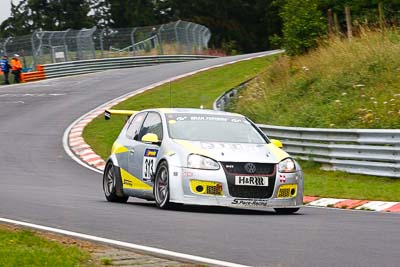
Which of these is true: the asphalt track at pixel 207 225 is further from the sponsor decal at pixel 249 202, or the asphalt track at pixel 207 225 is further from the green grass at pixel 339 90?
the green grass at pixel 339 90

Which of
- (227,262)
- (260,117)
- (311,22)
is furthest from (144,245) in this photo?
(311,22)

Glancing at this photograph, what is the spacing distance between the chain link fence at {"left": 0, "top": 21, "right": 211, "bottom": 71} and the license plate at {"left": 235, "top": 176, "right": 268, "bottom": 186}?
129 feet

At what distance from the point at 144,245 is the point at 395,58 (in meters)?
17.6

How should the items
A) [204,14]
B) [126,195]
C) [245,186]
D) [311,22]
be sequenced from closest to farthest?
[245,186]
[126,195]
[311,22]
[204,14]

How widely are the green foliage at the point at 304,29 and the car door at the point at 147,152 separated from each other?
1861 centimetres

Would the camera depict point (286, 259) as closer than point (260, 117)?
Yes

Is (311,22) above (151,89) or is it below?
above

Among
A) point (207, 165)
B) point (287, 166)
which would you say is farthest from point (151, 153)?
point (287, 166)

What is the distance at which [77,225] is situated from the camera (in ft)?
33.3

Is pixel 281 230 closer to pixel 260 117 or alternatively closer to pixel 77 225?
pixel 77 225

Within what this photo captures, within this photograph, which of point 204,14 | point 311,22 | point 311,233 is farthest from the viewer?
point 204,14

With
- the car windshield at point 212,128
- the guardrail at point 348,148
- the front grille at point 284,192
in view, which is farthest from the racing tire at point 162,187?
the guardrail at point 348,148

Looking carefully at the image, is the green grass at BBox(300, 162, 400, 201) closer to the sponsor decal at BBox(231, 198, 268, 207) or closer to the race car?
the race car

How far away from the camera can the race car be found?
12.2 metres
